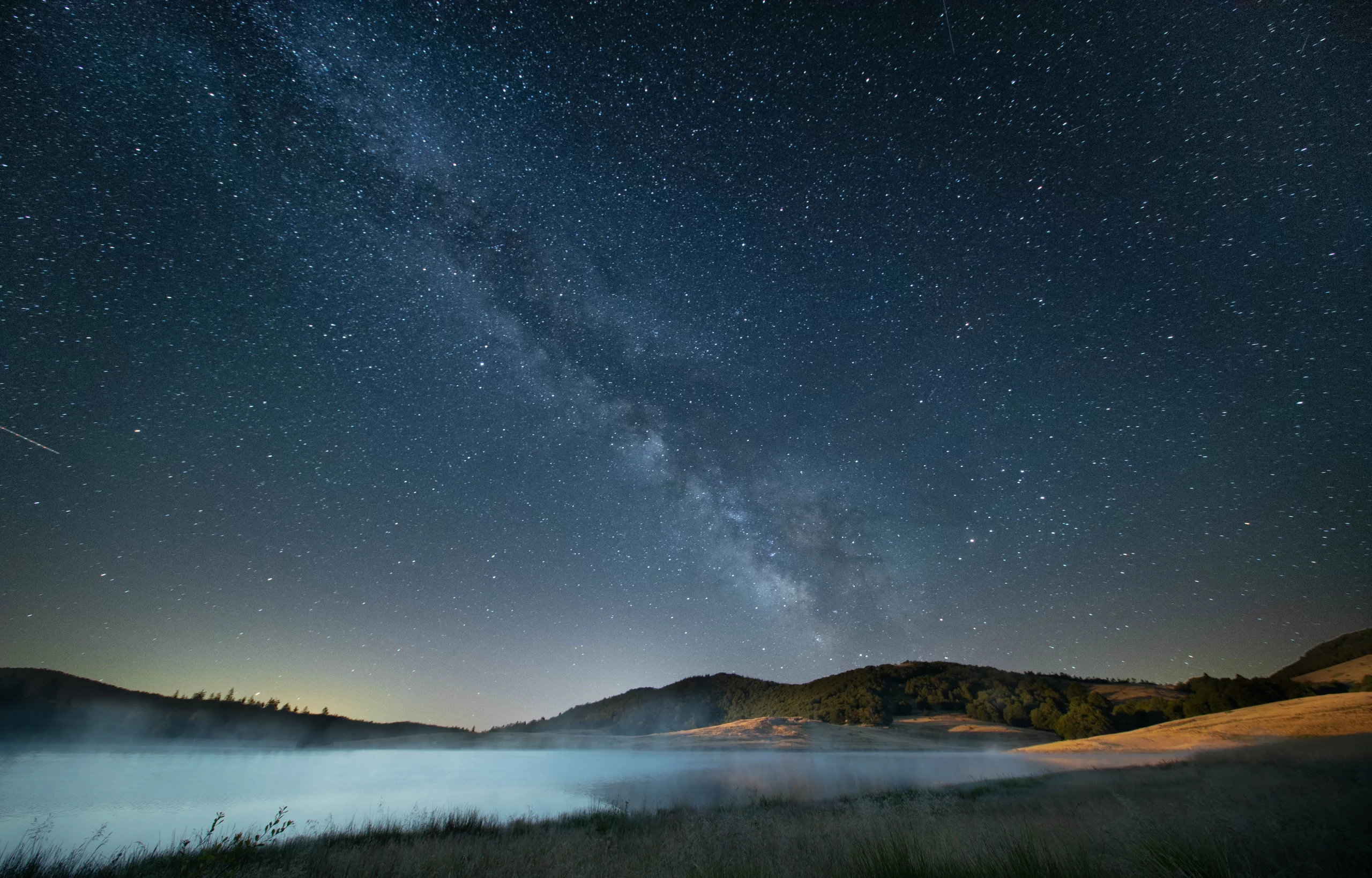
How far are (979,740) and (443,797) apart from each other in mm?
58087

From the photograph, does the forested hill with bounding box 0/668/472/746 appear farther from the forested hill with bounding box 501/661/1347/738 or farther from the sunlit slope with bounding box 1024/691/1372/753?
the sunlit slope with bounding box 1024/691/1372/753

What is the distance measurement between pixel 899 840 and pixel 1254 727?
36.6m

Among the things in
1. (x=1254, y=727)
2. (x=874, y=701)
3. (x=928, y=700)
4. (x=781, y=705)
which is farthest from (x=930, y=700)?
(x=1254, y=727)

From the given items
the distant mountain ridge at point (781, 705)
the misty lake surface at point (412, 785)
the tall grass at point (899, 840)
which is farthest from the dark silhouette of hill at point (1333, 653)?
the tall grass at point (899, 840)

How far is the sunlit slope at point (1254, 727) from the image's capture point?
23.2m

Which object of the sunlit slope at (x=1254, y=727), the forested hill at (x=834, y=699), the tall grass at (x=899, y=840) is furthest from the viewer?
the forested hill at (x=834, y=699)

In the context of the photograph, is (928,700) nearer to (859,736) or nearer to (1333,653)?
(859,736)

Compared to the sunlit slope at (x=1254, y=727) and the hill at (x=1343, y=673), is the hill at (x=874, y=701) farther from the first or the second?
the sunlit slope at (x=1254, y=727)

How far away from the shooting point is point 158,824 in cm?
1548

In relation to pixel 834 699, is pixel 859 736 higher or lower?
lower

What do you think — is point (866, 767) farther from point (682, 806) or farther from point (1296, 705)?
point (1296, 705)

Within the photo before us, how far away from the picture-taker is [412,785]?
26.7 m

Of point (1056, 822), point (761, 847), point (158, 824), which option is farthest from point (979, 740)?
point (158, 824)

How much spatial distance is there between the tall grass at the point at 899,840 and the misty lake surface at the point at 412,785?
4.19 meters
